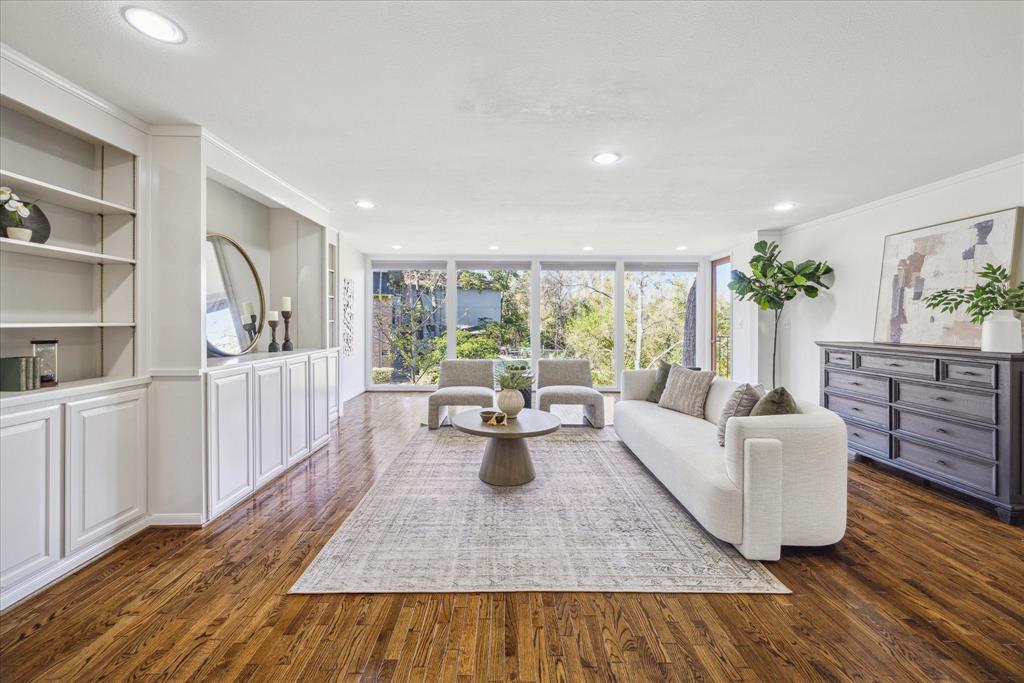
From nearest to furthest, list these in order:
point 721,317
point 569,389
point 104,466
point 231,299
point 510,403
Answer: point 104,466 → point 510,403 → point 231,299 → point 569,389 → point 721,317

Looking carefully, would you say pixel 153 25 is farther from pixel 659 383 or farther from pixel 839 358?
pixel 839 358

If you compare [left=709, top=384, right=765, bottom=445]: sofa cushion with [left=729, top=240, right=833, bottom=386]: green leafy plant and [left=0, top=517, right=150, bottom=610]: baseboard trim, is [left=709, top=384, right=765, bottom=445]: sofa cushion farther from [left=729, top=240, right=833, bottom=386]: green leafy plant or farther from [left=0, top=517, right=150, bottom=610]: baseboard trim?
[left=0, top=517, right=150, bottom=610]: baseboard trim

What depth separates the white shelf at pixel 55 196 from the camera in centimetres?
205

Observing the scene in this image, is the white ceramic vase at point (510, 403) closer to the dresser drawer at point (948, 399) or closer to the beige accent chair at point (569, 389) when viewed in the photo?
the beige accent chair at point (569, 389)

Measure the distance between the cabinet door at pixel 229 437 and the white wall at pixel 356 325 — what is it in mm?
3569

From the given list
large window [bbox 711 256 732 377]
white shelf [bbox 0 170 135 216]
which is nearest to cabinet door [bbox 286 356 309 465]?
white shelf [bbox 0 170 135 216]

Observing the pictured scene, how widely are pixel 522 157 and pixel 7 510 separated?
3.30 m

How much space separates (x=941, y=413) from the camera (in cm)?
322

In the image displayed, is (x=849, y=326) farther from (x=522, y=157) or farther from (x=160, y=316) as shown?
(x=160, y=316)

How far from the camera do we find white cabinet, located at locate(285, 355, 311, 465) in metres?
3.80

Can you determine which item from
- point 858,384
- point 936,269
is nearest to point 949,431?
point 858,384

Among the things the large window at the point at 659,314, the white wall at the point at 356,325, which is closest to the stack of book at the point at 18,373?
the white wall at the point at 356,325

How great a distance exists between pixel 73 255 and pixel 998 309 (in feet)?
18.5

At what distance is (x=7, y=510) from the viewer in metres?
1.98
